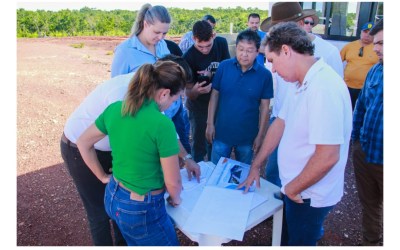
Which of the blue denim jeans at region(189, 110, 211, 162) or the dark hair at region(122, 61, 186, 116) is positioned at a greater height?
the dark hair at region(122, 61, 186, 116)

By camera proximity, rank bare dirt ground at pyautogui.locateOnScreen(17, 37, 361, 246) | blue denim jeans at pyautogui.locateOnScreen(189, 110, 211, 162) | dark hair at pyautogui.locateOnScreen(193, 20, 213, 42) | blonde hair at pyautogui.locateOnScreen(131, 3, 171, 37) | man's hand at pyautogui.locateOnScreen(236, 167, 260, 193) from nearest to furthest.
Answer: man's hand at pyautogui.locateOnScreen(236, 167, 260, 193), blonde hair at pyautogui.locateOnScreen(131, 3, 171, 37), bare dirt ground at pyautogui.locateOnScreen(17, 37, 361, 246), dark hair at pyautogui.locateOnScreen(193, 20, 213, 42), blue denim jeans at pyautogui.locateOnScreen(189, 110, 211, 162)

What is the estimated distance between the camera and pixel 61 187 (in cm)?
325

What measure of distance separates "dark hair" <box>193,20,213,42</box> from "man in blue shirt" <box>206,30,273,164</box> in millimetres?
428

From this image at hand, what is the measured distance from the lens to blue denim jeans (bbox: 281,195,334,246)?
4.75 feet

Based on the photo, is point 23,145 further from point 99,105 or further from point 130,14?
Result: point 130,14

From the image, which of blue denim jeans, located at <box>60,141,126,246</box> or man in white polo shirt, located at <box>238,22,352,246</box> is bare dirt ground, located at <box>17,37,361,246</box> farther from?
man in white polo shirt, located at <box>238,22,352,246</box>

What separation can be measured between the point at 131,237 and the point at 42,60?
1221cm

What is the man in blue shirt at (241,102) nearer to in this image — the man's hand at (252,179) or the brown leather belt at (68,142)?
the man's hand at (252,179)

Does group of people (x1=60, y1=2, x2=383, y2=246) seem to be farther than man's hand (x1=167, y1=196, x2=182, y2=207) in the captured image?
No

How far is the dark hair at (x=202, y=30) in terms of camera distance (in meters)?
2.68

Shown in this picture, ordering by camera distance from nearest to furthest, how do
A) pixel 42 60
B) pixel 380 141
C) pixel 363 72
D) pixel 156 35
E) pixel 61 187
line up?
pixel 380 141 → pixel 156 35 → pixel 61 187 → pixel 363 72 → pixel 42 60

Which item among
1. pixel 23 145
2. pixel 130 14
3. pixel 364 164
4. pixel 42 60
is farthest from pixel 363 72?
pixel 130 14

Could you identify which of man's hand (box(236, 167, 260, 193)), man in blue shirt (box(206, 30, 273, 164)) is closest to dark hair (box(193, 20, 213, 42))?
man in blue shirt (box(206, 30, 273, 164))

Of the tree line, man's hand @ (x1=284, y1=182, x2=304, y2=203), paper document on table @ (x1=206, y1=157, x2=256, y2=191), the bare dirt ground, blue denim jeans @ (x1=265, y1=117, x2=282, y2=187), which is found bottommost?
the bare dirt ground
